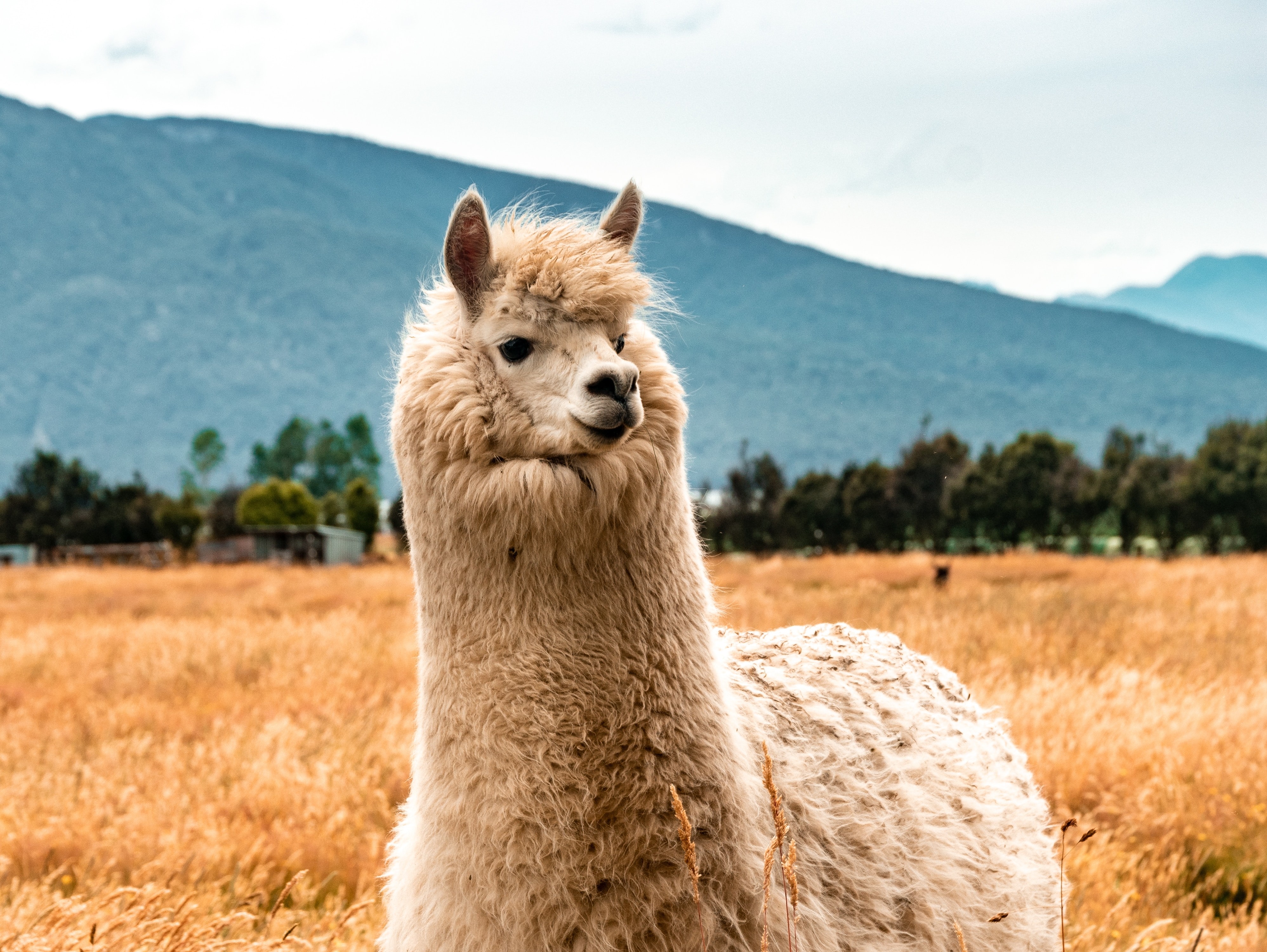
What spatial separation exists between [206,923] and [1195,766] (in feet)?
18.5

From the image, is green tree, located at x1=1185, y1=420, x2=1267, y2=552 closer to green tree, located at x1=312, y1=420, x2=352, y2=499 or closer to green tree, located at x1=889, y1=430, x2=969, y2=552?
green tree, located at x1=889, y1=430, x2=969, y2=552

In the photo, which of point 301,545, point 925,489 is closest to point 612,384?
point 301,545

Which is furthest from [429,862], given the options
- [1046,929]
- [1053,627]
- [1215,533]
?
[1215,533]

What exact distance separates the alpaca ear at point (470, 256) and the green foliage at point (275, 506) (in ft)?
199

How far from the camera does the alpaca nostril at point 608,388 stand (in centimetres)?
259

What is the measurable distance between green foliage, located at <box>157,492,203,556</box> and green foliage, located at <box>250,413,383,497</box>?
85176 millimetres

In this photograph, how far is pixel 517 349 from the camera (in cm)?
286

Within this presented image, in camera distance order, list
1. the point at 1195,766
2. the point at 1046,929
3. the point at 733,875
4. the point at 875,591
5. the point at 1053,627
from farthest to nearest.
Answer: the point at 875,591 < the point at 1053,627 < the point at 1195,766 < the point at 1046,929 < the point at 733,875

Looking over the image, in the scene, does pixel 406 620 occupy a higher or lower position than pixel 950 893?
lower

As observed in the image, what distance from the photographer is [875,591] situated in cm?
1694

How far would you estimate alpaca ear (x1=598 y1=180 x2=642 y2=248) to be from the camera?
123 inches

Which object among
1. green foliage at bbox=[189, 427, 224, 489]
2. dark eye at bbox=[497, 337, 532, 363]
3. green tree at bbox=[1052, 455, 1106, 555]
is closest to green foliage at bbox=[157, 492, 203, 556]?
green tree at bbox=[1052, 455, 1106, 555]

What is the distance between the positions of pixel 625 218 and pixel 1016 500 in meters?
51.4

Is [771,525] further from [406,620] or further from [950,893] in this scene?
[950,893]
